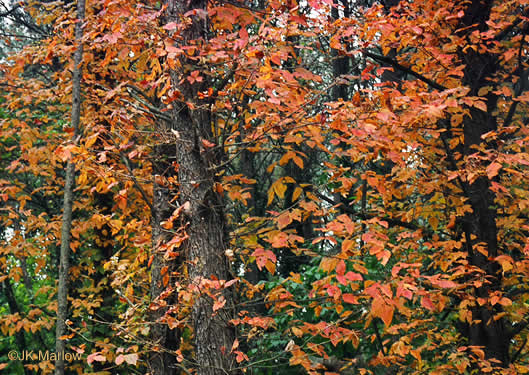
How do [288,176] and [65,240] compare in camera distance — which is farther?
[288,176]

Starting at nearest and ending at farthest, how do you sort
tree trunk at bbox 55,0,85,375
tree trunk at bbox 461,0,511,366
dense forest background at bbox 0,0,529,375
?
dense forest background at bbox 0,0,529,375
tree trunk at bbox 55,0,85,375
tree trunk at bbox 461,0,511,366

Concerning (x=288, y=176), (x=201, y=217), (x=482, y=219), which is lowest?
(x=482, y=219)

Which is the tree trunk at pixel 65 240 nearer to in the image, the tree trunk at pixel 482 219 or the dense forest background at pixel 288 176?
the dense forest background at pixel 288 176

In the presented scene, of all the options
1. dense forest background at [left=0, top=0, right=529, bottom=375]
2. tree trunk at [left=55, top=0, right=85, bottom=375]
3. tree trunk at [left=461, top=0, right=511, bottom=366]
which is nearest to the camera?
dense forest background at [left=0, top=0, right=529, bottom=375]

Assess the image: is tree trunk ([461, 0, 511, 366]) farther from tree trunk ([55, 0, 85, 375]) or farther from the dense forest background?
tree trunk ([55, 0, 85, 375])

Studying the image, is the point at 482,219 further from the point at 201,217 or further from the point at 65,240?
the point at 65,240

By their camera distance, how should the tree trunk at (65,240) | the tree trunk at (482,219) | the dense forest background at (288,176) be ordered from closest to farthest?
1. the dense forest background at (288,176)
2. the tree trunk at (65,240)
3. the tree trunk at (482,219)

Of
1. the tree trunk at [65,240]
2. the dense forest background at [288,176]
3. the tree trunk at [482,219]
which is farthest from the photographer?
the tree trunk at [482,219]

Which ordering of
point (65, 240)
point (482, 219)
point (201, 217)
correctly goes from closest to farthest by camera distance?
1. point (201, 217)
2. point (65, 240)
3. point (482, 219)

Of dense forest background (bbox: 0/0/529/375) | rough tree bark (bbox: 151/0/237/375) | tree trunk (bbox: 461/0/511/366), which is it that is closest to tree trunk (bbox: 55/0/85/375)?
dense forest background (bbox: 0/0/529/375)

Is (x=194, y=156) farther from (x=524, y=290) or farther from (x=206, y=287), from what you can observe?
(x=524, y=290)

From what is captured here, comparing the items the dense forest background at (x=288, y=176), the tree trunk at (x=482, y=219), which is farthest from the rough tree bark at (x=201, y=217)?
the tree trunk at (x=482, y=219)

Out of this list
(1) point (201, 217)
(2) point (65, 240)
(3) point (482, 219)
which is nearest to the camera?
(1) point (201, 217)

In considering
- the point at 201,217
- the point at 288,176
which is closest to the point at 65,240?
the point at 201,217
